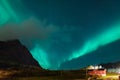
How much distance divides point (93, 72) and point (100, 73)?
306 inches

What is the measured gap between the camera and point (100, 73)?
160250 millimetres

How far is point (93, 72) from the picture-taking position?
16738 cm
